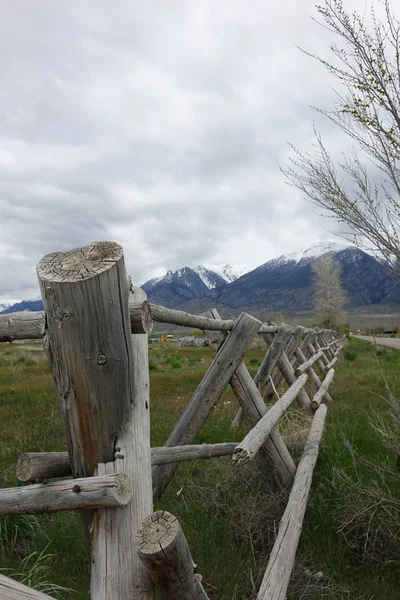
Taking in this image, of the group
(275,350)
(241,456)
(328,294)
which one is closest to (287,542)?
(241,456)

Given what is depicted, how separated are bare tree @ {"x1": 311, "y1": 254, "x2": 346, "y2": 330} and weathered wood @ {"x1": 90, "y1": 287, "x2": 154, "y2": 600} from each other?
51.1m

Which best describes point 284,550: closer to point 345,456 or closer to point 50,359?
point 50,359

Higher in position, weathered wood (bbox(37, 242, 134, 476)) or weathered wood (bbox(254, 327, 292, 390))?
weathered wood (bbox(37, 242, 134, 476))

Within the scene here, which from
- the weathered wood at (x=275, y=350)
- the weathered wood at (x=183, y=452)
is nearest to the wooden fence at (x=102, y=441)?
the weathered wood at (x=183, y=452)

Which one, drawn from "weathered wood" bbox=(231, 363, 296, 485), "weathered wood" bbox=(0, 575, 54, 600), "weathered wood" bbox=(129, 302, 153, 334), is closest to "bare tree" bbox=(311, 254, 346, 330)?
"weathered wood" bbox=(231, 363, 296, 485)

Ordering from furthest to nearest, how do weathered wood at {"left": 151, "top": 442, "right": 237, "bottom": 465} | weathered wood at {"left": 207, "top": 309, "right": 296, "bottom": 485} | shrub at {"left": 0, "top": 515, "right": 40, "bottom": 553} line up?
weathered wood at {"left": 207, "top": 309, "right": 296, "bottom": 485}
shrub at {"left": 0, "top": 515, "right": 40, "bottom": 553}
weathered wood at {"left": 151, "top": 442, "right": 237, "bottom": 465}

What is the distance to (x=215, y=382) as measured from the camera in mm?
3414

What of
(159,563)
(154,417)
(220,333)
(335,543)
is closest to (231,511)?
(335,543)

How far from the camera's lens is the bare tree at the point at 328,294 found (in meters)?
Answer: 52.2

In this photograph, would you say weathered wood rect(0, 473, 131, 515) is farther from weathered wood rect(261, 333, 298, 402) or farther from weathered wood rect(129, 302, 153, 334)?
weathered wood rect(261, 333, 298, 402)

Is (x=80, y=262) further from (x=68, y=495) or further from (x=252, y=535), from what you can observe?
(x=252, y=535)

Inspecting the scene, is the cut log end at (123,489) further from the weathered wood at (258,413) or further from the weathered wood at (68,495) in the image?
the weathered wood at (258,413)

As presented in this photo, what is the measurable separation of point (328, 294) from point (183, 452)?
175ft

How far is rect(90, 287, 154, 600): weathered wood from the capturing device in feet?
5.13
